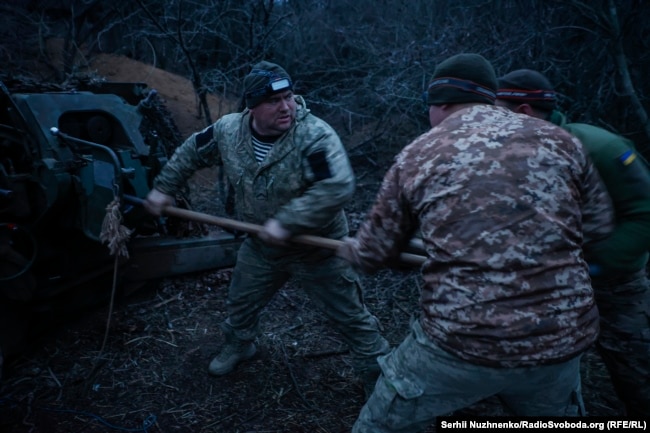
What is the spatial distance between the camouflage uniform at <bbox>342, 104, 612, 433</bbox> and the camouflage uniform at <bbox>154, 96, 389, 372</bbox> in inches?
32.8

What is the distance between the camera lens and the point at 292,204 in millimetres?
2795

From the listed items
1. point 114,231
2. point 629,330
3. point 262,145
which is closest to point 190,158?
point 262,145

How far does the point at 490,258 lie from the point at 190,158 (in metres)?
2.21

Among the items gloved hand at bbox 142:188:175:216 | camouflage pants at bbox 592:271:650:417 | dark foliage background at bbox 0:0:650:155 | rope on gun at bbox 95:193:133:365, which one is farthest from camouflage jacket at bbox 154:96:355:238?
dark foliage background at bbox 0:0:650:155

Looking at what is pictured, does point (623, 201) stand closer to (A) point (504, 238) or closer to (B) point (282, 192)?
(A) point (504, 238)

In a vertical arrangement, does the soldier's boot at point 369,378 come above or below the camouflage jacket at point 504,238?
below

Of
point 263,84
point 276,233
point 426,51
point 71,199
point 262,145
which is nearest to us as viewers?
point 276,233

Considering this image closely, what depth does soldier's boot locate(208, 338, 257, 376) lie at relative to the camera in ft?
12.0

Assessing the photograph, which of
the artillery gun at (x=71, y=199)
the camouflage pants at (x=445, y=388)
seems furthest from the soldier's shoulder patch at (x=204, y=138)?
the camouflage pants at (x=445, y=388)

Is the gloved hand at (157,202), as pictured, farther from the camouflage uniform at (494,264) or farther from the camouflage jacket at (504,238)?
the camouflage jacket at (504,238)

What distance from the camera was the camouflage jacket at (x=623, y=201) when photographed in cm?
228

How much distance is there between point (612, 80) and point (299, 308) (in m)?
4.29

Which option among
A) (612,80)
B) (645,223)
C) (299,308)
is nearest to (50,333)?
(299,308)

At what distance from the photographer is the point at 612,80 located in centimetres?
573
